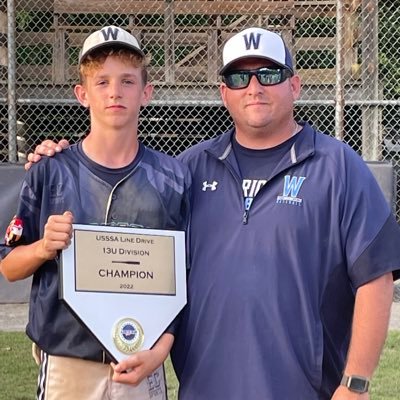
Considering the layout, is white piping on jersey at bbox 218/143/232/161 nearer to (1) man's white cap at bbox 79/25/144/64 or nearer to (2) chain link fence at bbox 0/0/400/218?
(1) man's white cap at bbox 79/25/144/64

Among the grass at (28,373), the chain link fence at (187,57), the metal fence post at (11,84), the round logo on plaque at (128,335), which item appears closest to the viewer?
the round logo on plaque at (128,335)

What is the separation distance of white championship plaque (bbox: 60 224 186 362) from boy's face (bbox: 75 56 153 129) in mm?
386

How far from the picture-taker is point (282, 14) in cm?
1095

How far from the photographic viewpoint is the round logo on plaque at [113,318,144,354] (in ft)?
8.66

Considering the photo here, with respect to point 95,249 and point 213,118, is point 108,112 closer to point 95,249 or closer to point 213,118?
point 95,249

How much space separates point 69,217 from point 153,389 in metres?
0.76

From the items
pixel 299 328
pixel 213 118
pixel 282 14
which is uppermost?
pixel 282 14

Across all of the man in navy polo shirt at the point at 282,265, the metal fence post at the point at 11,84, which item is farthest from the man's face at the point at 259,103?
the metal fence post at the point at 11,84

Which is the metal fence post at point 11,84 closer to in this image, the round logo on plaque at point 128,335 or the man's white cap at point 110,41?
the man's white cap at point 110,41

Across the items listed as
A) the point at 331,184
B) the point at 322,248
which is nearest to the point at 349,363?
the point at 322,248

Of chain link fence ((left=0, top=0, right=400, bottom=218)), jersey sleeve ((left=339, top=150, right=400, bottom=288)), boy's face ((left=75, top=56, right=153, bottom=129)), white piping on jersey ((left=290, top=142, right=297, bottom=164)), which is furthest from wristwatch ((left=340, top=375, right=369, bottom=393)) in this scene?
chain link fence ((left=0, top=0, right=400, bottom=218))

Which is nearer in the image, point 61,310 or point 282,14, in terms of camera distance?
point 61,310

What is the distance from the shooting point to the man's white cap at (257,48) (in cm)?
284

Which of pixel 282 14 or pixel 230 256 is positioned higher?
pixel 282 14
